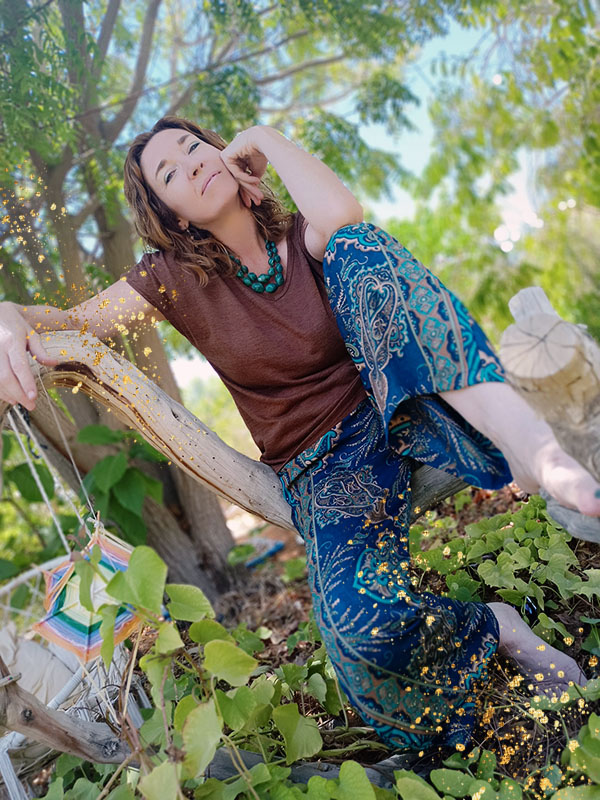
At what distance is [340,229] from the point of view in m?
1.35

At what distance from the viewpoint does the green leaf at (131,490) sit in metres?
2.47

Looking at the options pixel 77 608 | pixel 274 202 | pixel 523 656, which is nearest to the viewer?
pixel 77 608

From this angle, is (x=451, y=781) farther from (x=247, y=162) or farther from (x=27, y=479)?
(x=27, y=479)

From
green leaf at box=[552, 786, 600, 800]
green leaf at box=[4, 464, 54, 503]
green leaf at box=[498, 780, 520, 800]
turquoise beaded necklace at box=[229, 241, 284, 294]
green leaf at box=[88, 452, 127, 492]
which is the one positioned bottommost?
green leaf at box=[552, 786, 600, 800]

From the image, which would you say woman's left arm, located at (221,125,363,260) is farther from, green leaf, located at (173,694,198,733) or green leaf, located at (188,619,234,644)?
green leaf, located at (173,694,198,733)

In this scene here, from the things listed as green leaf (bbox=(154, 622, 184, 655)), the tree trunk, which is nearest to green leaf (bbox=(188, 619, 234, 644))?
green leaf (bbox=(154, 622, 184, 655))

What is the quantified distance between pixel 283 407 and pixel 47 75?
1324 millimetres

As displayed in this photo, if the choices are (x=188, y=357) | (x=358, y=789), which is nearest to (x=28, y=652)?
(x=358, y=789)

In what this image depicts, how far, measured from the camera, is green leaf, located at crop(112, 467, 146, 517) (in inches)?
97.4

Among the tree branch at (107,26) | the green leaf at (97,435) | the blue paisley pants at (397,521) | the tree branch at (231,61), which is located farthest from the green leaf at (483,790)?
the tree branch at (231,61)

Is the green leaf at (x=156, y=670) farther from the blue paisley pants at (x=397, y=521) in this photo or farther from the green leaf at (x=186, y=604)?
the blue paisley pants at (x=397, y=521)

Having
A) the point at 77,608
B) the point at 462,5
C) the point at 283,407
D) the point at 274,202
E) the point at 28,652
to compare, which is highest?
the point at 462,5

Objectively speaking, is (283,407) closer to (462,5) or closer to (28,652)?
(28,652)

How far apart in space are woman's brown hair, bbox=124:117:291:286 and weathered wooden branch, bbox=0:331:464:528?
274 millimetres
